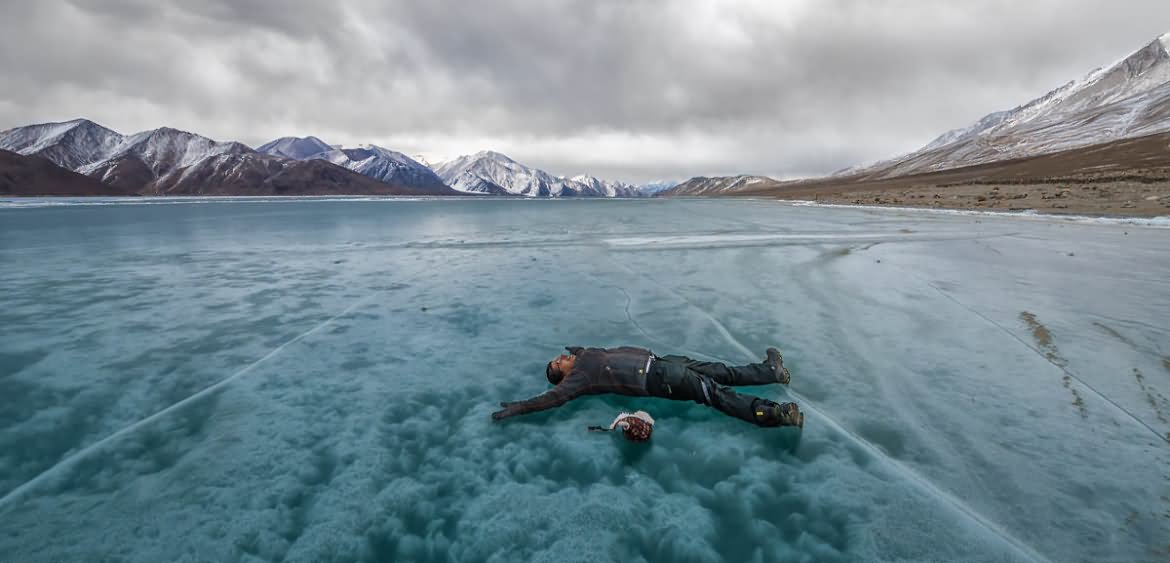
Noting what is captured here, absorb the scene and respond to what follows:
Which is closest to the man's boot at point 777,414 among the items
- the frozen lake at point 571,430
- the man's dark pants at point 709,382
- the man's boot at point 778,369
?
the man's dark pants at point 709,382

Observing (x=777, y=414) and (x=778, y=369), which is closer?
(x=777, y=414)

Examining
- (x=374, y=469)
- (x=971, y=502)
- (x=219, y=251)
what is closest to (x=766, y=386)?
(x=971, y=502)

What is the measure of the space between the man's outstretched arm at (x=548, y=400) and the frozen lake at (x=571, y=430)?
251 millimetres

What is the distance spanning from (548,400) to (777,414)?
10.4 feet

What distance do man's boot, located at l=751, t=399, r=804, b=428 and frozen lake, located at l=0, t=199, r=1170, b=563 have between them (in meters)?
0.24

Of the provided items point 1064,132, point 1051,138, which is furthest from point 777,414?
point 1064,132

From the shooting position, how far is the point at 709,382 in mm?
6809

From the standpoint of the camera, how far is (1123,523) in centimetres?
435

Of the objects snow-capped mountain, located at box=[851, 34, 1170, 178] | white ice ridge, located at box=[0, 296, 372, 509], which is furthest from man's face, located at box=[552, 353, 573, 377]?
snow-capped mountain, located at box=[851, 34, 1170, 178]

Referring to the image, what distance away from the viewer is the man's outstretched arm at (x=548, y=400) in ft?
21.2

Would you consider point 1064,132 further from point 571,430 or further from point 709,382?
point 571,430

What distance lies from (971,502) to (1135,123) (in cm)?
20985

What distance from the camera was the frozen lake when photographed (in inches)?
176

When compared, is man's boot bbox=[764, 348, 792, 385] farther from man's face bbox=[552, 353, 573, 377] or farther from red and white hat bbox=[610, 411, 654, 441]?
man's face bbox=[552, 353, 573, 377]
